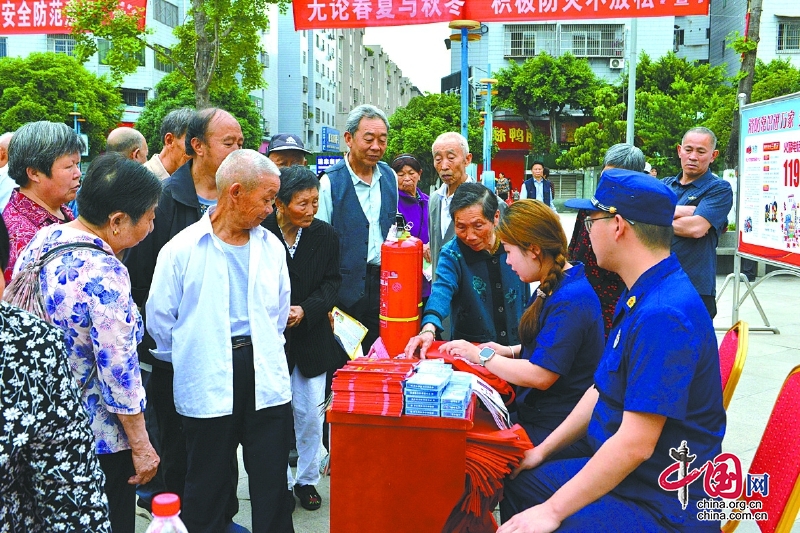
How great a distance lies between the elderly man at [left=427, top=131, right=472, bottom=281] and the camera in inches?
186

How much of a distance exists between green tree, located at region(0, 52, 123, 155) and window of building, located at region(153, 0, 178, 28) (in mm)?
6287

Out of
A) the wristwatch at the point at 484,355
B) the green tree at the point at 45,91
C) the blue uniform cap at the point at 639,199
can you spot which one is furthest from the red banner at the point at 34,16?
the green tree at the point at 45,91

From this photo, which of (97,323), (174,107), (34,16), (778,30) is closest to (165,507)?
(97,323)

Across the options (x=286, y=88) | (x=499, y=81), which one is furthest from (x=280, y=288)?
(x=286, y=88)

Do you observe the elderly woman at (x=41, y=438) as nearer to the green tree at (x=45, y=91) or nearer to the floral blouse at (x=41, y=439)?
the floral blouse at (x=41, y=439)

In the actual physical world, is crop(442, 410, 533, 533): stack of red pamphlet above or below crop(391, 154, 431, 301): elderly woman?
below

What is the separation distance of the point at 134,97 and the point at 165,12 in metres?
4.95

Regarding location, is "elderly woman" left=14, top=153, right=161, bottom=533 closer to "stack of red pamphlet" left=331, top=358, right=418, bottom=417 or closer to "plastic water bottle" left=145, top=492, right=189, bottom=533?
"stack of red pamphlet" left=331, top=358, right=418, bottom=417

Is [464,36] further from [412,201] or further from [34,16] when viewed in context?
[34,16]

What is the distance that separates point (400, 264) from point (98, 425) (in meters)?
1.25

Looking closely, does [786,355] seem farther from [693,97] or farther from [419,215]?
[693,97]

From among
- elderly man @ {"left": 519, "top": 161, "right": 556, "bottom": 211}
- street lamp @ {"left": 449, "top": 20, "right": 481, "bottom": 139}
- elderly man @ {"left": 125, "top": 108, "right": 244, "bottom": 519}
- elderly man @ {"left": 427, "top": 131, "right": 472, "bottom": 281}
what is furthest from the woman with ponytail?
elderly man @ {"left": 519, "top": 161, "right": 556, "bottom": 211}

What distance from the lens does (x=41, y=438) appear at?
134cm

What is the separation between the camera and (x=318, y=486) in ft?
12.8
